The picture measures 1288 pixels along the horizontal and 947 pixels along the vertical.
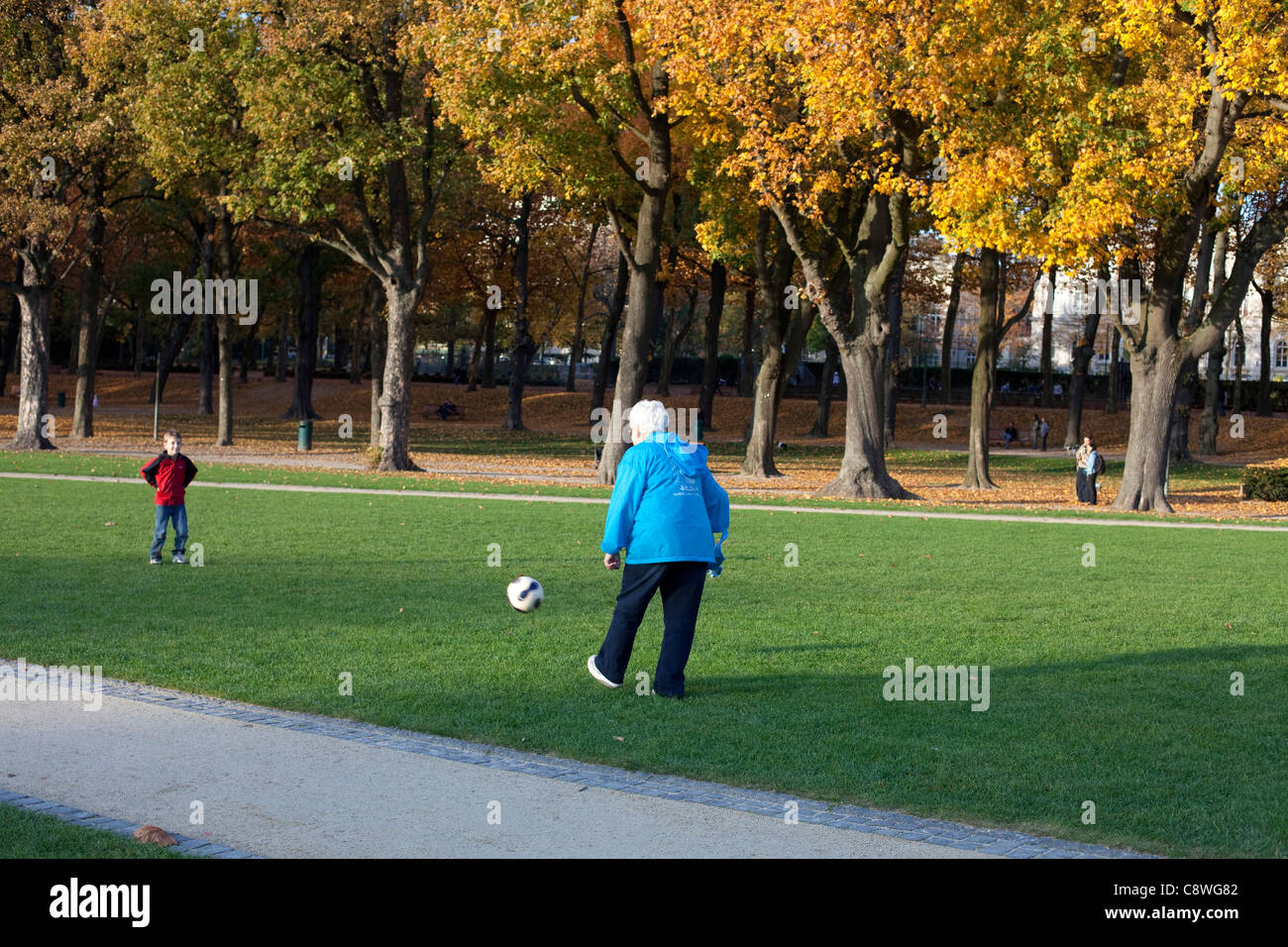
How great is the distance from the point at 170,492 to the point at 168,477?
7.4 inches

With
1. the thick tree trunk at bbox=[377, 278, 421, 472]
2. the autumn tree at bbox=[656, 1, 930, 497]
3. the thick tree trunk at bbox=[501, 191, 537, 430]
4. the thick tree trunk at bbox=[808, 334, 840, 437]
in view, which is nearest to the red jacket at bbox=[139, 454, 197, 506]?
the autumn tree at bbox=[656, 1, 930, 497]

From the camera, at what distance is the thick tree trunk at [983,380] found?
31.2 meters

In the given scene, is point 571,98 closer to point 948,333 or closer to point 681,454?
point 681,454

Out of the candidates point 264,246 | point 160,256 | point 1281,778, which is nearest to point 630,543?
point 1281,778

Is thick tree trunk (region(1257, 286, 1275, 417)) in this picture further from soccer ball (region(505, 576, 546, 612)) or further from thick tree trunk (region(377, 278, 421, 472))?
soccer ball (region(505, 576, 546, 612))

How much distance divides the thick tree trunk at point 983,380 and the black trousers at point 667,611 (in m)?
23.8

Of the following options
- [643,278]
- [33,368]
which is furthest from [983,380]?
[33,368]

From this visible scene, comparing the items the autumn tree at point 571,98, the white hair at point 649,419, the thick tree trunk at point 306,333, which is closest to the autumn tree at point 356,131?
the autumn tree at point 571,98

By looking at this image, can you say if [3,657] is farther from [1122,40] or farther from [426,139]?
[426,139]

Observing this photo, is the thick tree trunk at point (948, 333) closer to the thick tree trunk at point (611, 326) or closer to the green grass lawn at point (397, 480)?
the thick tree trunk at point (611, 326)

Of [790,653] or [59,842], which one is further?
[790,653]

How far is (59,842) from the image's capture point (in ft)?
18.1

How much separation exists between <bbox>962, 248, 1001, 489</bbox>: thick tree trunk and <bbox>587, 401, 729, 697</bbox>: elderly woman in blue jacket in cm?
2372
